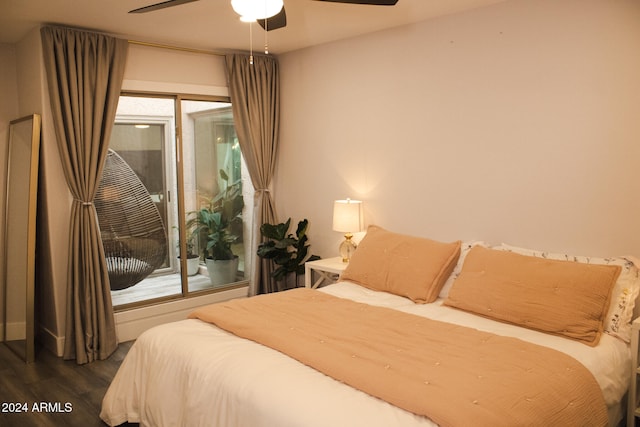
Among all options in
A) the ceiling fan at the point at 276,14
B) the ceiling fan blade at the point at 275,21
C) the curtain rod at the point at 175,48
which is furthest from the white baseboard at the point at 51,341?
the ceiling fan blade at the point at 275,21

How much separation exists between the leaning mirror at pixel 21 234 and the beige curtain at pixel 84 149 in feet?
0.81

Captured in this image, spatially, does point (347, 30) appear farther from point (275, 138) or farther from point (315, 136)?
point (275, 138)

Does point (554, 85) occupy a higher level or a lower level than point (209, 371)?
higher

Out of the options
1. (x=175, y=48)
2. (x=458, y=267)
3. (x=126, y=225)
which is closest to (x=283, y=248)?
(x=126, y=225)

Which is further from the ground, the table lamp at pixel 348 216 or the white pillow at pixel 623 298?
the table lamp at pixel 348 216

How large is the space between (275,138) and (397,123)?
1.46 metres

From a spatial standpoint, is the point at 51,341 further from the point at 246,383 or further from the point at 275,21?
the point at 275,21

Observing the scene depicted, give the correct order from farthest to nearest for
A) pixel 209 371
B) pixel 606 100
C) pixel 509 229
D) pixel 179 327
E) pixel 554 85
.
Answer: pixel 509 229
pixel 554 85
pixel 606 100
pixel 179 327
pixel 209 371

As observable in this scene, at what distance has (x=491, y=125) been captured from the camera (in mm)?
3465

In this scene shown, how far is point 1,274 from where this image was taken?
4258 mm

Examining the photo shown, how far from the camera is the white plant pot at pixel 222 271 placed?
16.1ft

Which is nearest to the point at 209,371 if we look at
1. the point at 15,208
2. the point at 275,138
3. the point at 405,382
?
the point at 405,382

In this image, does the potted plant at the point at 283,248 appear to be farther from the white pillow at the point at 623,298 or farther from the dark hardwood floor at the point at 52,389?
the white pillow at the point at 623,298

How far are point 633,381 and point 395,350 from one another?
1197mm
